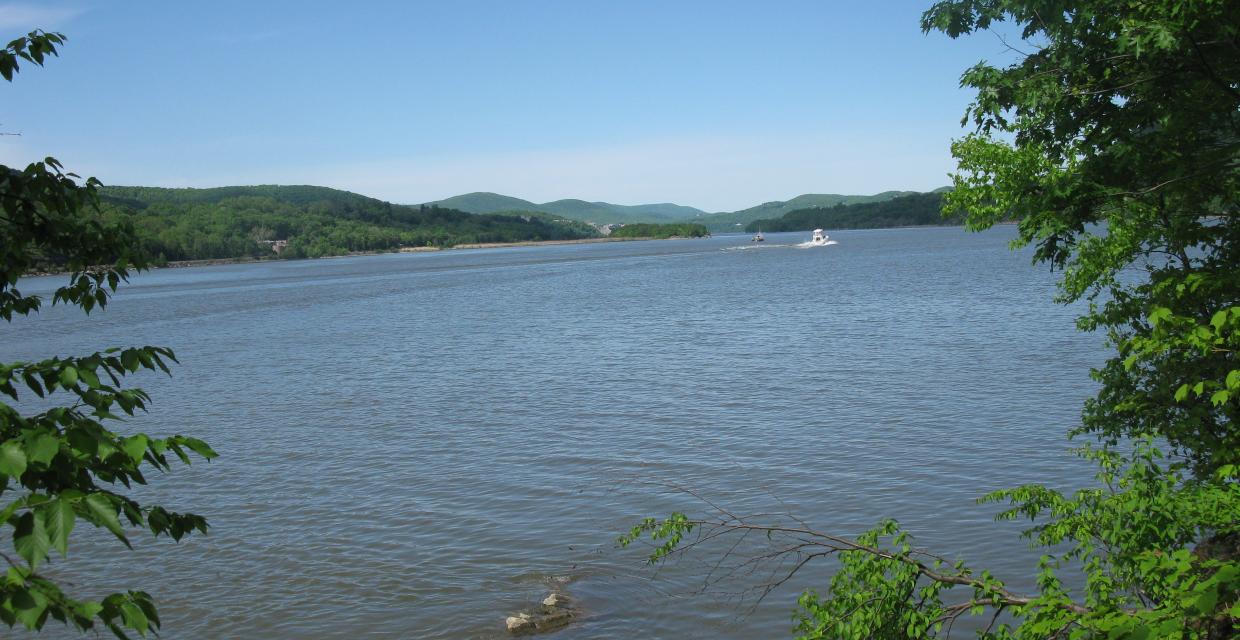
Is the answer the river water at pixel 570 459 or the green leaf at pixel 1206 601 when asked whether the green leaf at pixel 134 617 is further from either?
the river water at pixel 570 459

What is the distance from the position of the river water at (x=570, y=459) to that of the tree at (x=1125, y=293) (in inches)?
102

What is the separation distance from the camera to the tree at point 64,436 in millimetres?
2926

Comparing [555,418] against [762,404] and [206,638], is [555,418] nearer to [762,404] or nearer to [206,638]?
[762,404]

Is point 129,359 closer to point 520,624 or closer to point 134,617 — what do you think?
point 134,617

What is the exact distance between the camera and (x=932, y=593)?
272 inches

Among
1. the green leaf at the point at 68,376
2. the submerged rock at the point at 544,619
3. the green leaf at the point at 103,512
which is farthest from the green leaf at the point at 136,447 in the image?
the submerged rock at the point at 544,619

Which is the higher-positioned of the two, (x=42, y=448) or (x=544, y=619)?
(x=42, y=448)

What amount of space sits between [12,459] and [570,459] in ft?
51.7

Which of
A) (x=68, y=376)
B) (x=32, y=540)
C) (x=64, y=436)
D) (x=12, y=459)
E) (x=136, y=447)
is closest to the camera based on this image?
(x=32, y=540)

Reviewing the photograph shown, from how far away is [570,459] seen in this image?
18578 mm

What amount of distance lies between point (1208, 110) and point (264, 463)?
1796 centimetres

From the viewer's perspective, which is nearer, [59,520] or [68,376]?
[59,520]

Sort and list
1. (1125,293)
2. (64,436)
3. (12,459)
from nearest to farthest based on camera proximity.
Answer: (12,459)
(64,436)
(1125,293)

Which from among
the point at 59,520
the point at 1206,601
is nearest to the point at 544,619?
the point at 1206,601
